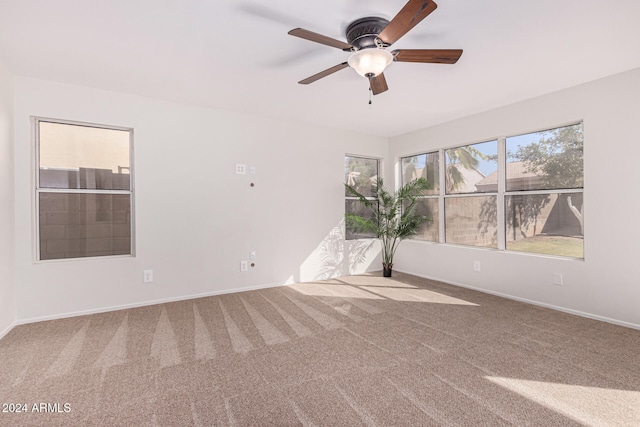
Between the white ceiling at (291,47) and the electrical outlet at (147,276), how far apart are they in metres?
2.04

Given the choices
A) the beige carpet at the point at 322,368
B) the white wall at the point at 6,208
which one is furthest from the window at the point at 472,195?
the white wall at the point at 6,208

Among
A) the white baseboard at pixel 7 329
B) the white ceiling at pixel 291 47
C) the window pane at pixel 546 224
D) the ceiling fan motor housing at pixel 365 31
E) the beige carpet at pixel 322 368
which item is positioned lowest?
the beige carpet at pixel 322 368

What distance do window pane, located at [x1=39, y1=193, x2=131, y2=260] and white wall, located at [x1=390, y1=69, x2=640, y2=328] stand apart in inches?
184

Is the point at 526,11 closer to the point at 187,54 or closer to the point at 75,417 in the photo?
the point at 187,54

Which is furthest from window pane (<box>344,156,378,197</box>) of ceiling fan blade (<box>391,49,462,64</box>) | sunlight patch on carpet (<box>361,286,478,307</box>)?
ceiling fan blade (<box>391,49,462,64</box>)

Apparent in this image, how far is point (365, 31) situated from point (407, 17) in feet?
1.54

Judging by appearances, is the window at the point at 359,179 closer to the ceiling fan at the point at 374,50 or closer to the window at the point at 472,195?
the window at the point at 472,195

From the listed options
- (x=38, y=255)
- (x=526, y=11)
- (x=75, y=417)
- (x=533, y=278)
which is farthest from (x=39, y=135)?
(x=533, y=278)

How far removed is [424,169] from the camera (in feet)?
16.6

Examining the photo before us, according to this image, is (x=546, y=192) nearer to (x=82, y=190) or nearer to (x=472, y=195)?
(x=472, y=195)

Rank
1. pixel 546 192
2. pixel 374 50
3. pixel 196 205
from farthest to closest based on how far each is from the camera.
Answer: pixel 196 205 < pixel 546 192 < pixel 374 50

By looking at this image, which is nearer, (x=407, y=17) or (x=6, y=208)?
(x=407, y=17)

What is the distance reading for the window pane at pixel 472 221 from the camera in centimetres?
412

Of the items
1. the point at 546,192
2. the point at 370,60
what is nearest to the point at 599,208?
the point at 546,192
